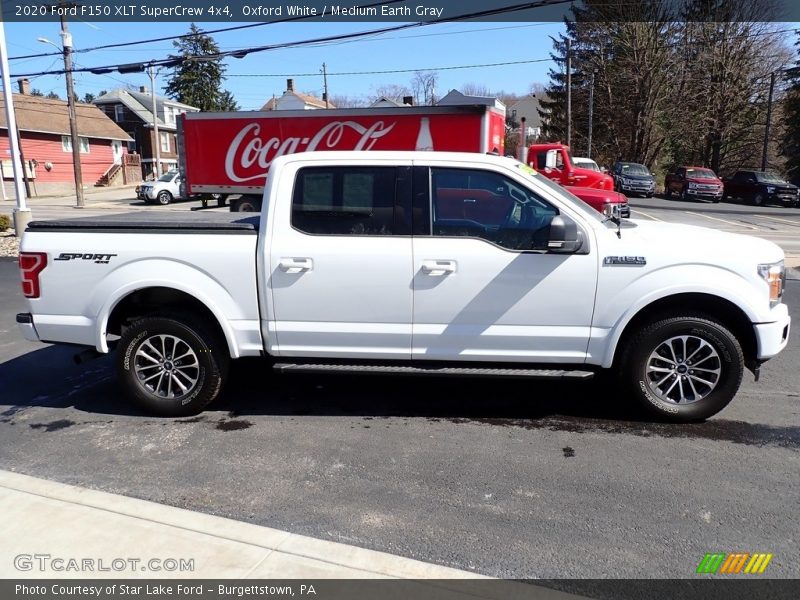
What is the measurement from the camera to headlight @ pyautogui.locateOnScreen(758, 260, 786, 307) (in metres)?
4.17

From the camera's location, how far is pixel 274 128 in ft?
56.2

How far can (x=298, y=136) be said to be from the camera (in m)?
16.9

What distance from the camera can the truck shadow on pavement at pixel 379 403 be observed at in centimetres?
444

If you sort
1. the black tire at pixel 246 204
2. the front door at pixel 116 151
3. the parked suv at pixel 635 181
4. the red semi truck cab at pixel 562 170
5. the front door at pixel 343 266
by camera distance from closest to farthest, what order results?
the front door at pixel 343 266, the red semi truck cab at pixel 562 170, the black tire at pixel 246 204, the parked suv at pixel 635 181, the front door at pixel 116 151

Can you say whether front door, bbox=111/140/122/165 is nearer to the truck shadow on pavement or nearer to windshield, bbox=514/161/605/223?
the truck shadow on pavement

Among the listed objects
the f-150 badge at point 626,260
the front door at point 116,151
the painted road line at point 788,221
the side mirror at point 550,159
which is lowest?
the painted road line at point 788,221

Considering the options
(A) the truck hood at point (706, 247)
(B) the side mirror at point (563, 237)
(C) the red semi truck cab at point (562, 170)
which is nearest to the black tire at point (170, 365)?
(B) the side mirror at point (563, 237)

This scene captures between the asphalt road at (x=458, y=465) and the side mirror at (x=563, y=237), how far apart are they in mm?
1297

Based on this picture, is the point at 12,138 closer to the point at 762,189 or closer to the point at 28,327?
the point at 28,327

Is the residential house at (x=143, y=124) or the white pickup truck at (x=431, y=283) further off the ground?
the residential house at (x=143, y=124)

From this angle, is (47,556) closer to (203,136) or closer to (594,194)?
(594,194)

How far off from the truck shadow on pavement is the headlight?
95cm

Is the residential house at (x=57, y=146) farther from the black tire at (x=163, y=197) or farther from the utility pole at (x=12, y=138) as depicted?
the utility pole at (x=12, y=138)

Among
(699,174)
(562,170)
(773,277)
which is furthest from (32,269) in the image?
(699,174)
